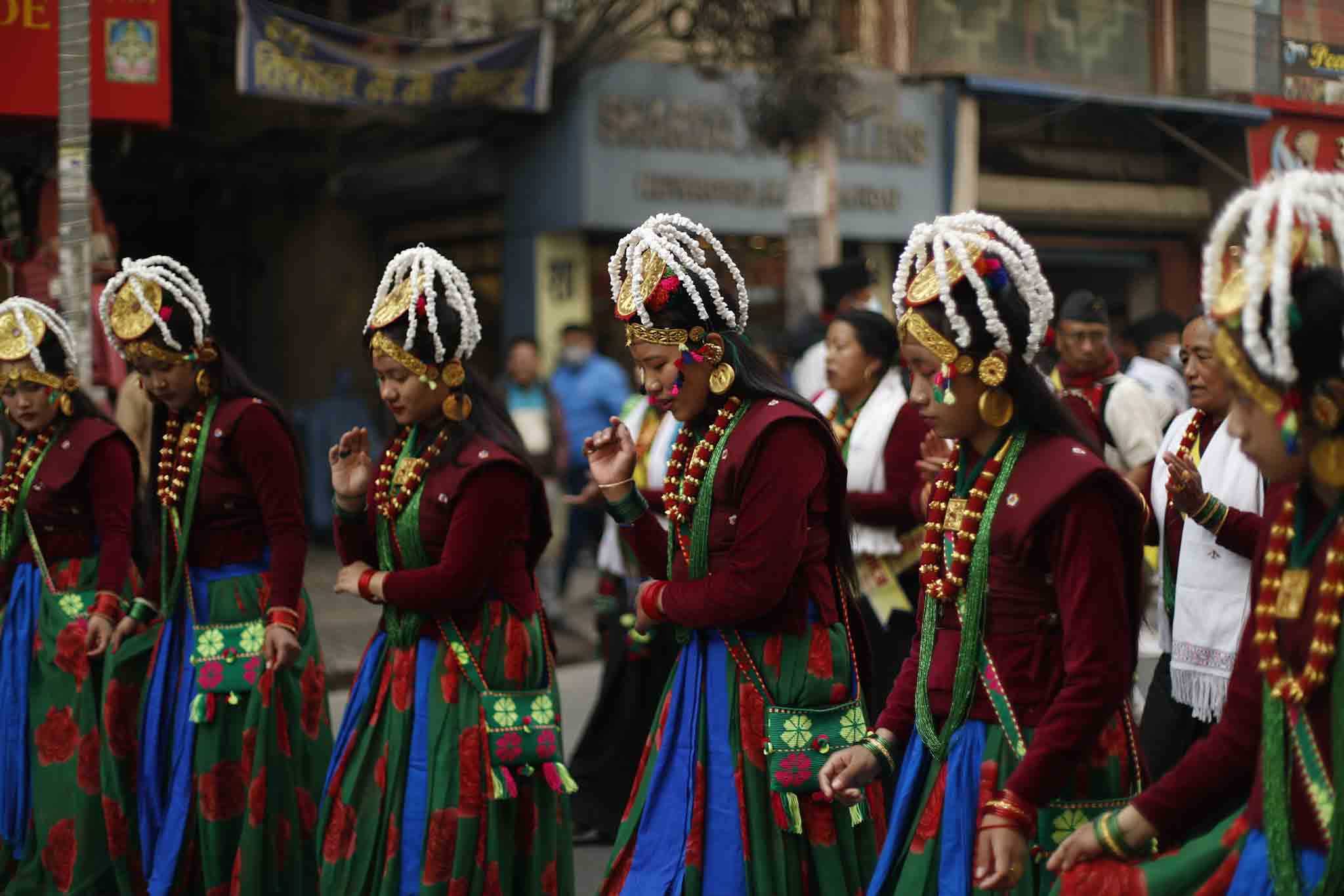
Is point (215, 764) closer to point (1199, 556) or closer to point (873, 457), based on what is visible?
point (873, 457)

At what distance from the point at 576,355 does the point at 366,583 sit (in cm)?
754

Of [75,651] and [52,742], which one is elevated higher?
[75,651]

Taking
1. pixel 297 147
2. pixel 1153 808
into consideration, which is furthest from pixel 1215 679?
pixel 297 147

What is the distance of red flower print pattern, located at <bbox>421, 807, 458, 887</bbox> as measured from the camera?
4570 mm

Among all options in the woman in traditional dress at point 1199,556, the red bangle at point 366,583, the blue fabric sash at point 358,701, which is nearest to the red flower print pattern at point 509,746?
the blue fabric sash at point 358,701

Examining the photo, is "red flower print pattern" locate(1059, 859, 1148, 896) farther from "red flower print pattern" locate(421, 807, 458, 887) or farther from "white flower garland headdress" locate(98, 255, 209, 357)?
"white flower garland headdress" locate(98, 255, 209, 357)

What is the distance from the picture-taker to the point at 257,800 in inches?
203

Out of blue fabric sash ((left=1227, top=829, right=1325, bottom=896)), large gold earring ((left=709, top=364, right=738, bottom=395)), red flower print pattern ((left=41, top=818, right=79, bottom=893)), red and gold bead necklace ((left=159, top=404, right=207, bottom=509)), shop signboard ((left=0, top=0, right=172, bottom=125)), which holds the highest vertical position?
shop signboard ((left=0, top=0, right=172, bottom=125))

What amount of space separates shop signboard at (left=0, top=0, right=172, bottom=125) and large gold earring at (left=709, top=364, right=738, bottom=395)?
21.3 feet

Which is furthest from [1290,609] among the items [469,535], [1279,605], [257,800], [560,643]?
[560,643]

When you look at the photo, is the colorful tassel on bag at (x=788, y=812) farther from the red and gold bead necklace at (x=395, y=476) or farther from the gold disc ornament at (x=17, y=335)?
the gold disc ornament at (x=17, y=335)

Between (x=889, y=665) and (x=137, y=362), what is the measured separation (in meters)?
2.83

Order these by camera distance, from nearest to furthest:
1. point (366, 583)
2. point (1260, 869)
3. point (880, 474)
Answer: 1. point (1260, 869)
2. point (366, 583)
3. point (880, 474)

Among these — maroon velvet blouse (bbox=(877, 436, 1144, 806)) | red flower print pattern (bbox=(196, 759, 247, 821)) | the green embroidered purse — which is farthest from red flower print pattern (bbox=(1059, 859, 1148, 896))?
red flower print pattern (bbox=(196, 759, 247, 821))
